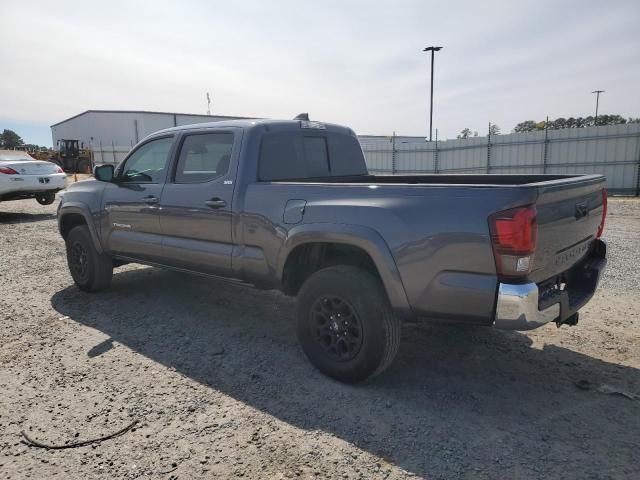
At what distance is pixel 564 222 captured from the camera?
2.90 m

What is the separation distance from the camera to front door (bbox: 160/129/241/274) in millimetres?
3947

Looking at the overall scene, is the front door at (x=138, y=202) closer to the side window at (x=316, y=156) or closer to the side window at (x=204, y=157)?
the side window at (x=204, y=157)

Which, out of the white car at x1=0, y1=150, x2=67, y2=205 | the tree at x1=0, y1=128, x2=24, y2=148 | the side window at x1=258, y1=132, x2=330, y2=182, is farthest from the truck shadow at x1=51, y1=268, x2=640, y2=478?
the tree at x1=0, y1=128, x2=24, y2=148

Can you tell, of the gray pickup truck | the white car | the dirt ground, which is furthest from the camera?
the white car

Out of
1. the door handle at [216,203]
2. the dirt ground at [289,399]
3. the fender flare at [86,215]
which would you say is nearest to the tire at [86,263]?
the fender flare at [86,215]

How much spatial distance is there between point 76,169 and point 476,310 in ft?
114

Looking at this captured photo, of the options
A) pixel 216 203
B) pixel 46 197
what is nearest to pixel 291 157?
pixel 216 203

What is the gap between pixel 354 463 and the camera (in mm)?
2482

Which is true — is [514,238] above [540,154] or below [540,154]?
below

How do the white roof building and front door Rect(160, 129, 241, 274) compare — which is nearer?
front door Rect(160, 129, 241, 274)

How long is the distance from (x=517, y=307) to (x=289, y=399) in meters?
1.57

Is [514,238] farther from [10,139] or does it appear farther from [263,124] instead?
[10,139]

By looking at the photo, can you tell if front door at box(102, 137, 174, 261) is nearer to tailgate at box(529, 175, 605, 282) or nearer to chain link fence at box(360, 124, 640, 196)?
tailgate at box(529, 175, 605, 282)

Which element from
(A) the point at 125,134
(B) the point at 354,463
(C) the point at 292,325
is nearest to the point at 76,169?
(A) the point at 125,134
